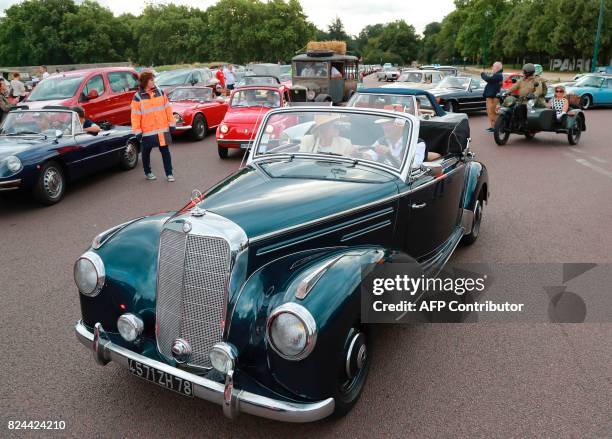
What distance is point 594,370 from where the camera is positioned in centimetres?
358

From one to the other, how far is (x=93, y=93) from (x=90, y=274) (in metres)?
9.79

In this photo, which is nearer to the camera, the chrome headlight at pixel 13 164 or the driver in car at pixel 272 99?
the chrome headlight at pixel 13 164

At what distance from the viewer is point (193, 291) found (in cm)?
292

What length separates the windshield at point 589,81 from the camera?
851 inches

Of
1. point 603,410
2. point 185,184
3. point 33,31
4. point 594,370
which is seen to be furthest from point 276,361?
point 33,31

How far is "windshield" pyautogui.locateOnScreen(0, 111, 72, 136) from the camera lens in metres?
8.40

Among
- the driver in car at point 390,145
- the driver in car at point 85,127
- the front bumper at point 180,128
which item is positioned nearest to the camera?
the driver in car at point 390,145

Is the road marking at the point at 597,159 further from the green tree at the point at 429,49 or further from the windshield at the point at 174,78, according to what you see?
the green tree at the point at 429,49

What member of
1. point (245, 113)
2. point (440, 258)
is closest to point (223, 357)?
point (440, 258)

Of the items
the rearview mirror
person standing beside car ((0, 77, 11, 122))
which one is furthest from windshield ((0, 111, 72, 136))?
person standing beside car ((0, 77, 11, 122))

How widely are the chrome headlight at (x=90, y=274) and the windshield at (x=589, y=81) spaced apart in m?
23.8

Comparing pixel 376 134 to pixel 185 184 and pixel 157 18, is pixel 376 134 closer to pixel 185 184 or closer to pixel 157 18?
pixel 185 184

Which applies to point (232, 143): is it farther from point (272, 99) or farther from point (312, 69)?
point (312, 69)

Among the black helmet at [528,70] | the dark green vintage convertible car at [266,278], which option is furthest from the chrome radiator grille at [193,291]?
the black helmet at [528,70]
